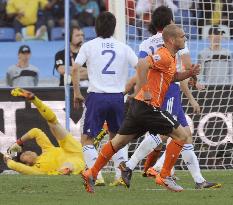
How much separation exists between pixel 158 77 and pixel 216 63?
17.7ft

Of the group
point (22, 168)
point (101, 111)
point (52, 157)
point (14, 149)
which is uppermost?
point (101, 111)

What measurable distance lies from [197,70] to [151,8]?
6.24 m

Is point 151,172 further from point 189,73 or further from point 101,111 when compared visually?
point 189,73

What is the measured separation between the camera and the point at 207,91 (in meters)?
14.8

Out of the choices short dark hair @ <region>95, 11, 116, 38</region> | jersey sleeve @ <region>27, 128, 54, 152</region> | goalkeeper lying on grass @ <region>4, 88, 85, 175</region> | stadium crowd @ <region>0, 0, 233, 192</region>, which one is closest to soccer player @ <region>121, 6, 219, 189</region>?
stadium crowd @ <region>0, 0, 233, 192</region>

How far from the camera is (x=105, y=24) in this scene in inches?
445

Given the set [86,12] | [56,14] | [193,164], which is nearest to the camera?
[193,164]

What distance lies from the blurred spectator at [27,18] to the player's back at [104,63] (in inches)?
424

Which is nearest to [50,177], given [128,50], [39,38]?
[128,50]

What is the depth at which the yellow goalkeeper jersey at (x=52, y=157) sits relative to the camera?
13705mm

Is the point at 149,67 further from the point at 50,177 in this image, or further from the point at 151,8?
the point at 151,8

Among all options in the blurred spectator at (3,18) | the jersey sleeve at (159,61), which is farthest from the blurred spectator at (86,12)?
the jersey sleeve at (159,61)

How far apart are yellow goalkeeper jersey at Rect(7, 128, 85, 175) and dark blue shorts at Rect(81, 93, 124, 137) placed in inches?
89.8

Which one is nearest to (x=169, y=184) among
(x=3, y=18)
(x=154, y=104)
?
(x=154, y=104)
